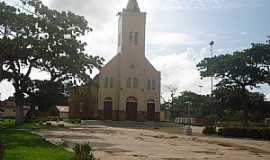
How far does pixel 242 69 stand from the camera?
53031 millimetres

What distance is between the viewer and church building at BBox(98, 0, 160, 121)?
6556 cm

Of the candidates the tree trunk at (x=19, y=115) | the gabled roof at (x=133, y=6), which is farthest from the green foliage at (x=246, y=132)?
the gabled roof at (x=133, y=6)

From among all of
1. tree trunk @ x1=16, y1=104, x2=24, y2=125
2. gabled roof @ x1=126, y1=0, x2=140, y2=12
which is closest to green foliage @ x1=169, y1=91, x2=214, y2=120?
gabled roof @ x1=126, y1=0, x2=140, y2=12

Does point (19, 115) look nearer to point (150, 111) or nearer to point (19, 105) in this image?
point (19, 105)

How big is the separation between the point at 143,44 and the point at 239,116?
2238 centimetres

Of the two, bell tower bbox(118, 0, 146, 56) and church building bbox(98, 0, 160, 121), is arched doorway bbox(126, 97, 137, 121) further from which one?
bell tower bbox(118, 0, 146, 56)

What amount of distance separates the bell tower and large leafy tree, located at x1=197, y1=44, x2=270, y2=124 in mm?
14622

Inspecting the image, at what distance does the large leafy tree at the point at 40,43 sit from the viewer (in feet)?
118

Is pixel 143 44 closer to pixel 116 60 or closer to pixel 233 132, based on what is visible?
pixel 116 60

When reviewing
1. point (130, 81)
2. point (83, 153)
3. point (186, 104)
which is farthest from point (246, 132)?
point (186, 104)

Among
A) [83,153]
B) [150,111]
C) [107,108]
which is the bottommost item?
[83,153]

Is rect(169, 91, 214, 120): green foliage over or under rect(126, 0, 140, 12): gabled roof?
under

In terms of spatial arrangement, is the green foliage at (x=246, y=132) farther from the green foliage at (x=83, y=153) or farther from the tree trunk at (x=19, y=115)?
the green foliage at (x=83, y=153)

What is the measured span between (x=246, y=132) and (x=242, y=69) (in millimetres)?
15008
